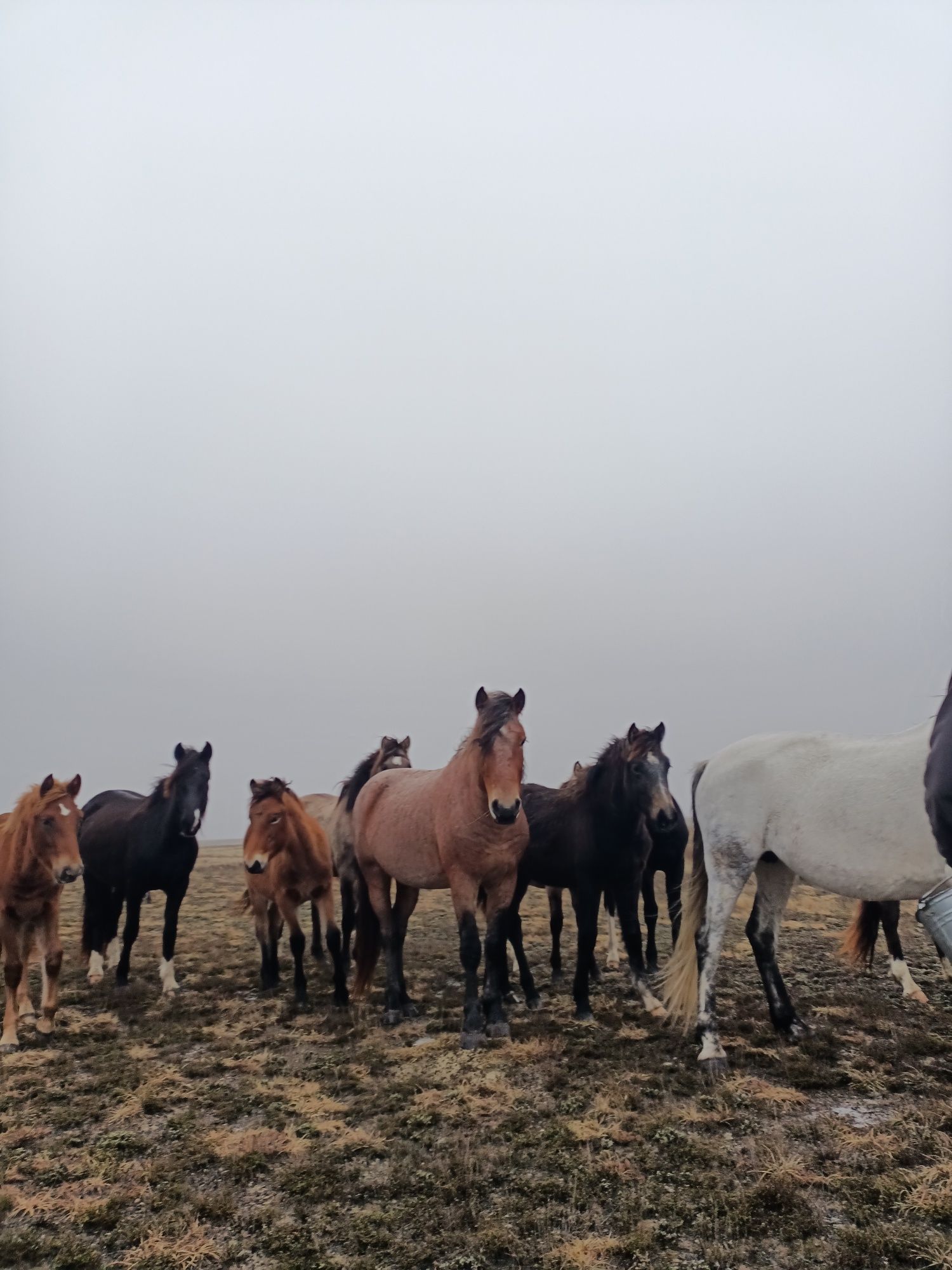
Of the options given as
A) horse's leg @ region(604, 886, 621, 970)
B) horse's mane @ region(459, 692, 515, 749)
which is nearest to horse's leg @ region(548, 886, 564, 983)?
horse's leg @ region(604, 886, 621, 970)

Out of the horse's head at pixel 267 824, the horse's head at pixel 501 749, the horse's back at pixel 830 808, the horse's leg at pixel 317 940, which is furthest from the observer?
the horse's leg at pixel 317 940

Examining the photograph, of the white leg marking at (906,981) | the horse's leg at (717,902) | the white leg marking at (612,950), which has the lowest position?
the white leg marking at (612,950)

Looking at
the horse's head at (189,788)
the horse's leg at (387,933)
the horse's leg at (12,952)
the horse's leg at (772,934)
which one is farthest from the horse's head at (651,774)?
the horse's leg at (12,952)

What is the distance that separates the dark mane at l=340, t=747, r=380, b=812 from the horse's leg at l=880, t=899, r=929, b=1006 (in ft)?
20.7

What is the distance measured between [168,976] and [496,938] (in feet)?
14.8

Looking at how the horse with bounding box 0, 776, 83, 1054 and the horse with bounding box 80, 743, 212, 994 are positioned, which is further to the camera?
the horse with bounding box 80, 743, 212, 994

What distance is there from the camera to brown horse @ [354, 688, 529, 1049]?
6.83m

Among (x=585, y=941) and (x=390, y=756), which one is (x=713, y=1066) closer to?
(x=585, y=941)

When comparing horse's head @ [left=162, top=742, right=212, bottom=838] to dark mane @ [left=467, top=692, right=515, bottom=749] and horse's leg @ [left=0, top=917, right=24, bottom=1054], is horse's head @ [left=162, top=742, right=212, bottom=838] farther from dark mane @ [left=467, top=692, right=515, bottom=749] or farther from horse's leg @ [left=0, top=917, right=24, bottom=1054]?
dark mane @ [left=467, top=692, right=515, bottom=749]

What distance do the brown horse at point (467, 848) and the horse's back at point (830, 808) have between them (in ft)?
6.42

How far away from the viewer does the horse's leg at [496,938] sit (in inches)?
285

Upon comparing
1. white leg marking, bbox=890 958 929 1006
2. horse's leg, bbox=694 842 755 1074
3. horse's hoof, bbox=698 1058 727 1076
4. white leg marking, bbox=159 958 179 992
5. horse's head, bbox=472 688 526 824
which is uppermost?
horse's head, bbox=472 688 526 824

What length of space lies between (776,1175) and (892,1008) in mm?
4059

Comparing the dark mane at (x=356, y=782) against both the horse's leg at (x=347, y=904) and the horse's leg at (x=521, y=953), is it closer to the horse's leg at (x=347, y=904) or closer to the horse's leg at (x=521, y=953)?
the horse's leg at (x=347, y=904)
